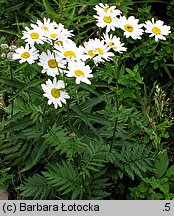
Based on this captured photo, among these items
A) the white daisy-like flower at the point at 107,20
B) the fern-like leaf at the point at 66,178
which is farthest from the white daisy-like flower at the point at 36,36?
the fern-like leaf at the point at 66,178

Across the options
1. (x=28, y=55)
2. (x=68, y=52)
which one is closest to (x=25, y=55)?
(x=28, y=55)

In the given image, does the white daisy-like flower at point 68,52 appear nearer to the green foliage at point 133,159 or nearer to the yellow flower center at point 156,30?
the yellow flower center at point 156,30

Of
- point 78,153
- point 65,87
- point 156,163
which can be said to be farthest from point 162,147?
point 65,87

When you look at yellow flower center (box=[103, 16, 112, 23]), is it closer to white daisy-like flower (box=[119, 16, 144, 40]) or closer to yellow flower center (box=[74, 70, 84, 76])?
white daisy-like flower (box=[119, 16, 144, 40])

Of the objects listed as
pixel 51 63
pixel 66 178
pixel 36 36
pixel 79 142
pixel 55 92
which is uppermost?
pixel 36 36

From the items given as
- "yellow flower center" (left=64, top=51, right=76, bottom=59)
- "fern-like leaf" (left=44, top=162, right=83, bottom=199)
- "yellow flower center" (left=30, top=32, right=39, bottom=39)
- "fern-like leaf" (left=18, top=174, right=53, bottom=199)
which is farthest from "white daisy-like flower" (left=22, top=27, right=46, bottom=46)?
"fern-like leaf" (left=18, top=174, right=53, bottom=199)

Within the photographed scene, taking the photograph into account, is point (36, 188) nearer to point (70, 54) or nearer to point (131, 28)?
point (70, 54)
